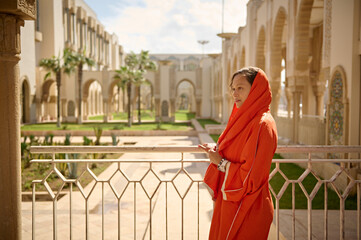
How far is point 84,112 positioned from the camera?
2853 centimetres

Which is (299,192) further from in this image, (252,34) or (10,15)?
(252,34)

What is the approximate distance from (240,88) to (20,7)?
1.61 metres

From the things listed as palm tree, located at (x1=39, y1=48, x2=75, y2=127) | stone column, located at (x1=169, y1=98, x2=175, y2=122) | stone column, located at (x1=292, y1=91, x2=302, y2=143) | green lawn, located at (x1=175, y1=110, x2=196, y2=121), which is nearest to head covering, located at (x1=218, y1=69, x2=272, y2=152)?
stone column, located at (x1=292, y1=91, x2=302, y2=143)

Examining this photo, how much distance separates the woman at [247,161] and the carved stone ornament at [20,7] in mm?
1557

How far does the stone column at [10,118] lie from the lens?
6.86 ft

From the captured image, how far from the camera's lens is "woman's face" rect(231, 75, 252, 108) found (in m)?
1.71

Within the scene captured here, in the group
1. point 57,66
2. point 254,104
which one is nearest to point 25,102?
point 57,66

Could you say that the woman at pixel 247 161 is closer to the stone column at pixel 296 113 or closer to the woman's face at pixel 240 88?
the woman's face at pixel 240 88

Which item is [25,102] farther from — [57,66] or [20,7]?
[20,7]

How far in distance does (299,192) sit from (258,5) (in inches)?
404

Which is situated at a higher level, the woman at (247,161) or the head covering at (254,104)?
the head covering at (254,104)

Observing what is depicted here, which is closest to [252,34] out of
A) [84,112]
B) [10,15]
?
[10,15]

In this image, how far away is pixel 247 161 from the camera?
158 cm

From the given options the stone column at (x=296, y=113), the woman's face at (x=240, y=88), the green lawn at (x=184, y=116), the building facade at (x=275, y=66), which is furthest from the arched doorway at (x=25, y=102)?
the woman's face at (x=240, y=88)
